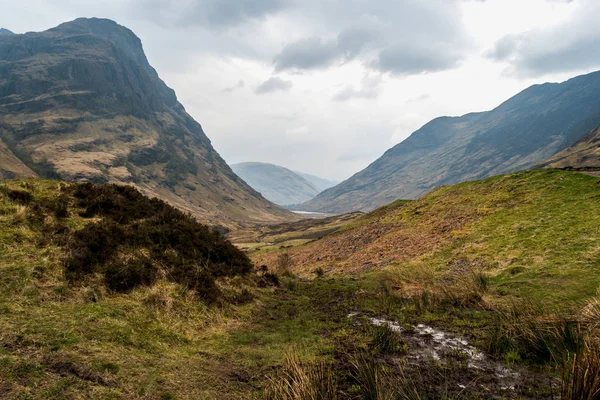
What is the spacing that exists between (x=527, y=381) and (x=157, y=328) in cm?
1197

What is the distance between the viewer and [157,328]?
1171 centimetres

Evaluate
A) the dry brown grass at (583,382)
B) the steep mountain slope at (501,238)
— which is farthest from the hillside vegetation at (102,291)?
the steep mountain slope at (501,238)

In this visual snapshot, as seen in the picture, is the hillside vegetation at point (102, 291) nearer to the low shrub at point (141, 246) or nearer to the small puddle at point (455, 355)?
the low shrub at point (141, 246)

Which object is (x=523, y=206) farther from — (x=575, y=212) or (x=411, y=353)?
(x=411, y=353)

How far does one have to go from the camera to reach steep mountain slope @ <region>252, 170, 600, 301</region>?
1698 cm

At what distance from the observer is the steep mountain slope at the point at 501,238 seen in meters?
17.0

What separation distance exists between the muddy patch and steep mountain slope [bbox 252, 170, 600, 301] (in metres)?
6.70

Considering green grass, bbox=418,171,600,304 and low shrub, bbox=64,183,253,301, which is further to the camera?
green grass, bbox=418,171,600,304

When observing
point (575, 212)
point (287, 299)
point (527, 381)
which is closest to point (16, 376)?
point (527, 381)

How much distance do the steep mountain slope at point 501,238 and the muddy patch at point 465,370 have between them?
6.70m

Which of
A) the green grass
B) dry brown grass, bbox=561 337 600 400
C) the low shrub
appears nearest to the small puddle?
dry brown grass, bbox=561 337 600 400

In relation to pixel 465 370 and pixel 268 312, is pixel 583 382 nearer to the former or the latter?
pixel 465 370

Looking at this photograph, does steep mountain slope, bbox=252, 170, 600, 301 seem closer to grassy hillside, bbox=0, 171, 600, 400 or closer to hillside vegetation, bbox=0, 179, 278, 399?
grassy hillside, bbox=0, 171, 600, 400

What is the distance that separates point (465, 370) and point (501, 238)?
18887 millimetres
